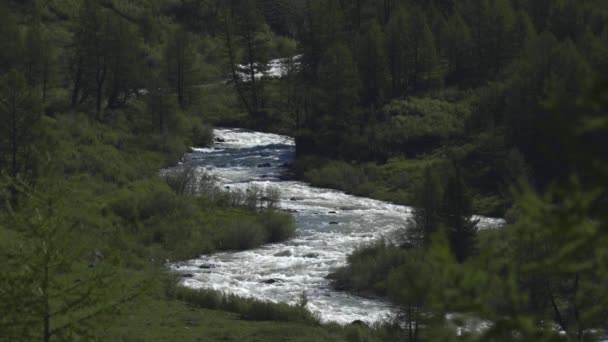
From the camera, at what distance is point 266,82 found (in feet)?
229

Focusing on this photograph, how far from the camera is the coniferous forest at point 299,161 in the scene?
36.4 ft

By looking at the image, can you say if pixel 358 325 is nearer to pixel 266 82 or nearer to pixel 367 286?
pixel 367 286

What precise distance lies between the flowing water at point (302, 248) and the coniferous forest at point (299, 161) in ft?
1.45

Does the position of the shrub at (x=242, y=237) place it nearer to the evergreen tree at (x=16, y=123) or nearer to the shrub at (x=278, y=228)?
the shrub at (x=278, y=228)

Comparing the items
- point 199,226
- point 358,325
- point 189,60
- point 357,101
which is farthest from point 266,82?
point 358,325

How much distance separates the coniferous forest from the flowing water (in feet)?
1.45

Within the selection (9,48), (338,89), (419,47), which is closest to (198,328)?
(338,89)

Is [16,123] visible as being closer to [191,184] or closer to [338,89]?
[191,184]

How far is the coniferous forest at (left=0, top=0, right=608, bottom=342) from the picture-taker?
1111 centimetres

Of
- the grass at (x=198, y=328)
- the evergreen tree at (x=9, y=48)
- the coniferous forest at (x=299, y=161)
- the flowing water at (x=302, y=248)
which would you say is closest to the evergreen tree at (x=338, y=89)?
the coniferous forest at (x=299, y=161)

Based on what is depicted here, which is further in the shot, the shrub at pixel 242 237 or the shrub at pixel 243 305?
the shrub at pixel 242 237

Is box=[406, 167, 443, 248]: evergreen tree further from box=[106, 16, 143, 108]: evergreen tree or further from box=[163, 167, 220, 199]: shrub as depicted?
box=[106, 16, 143, 108]: evergreen tree

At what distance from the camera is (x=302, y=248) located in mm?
33031

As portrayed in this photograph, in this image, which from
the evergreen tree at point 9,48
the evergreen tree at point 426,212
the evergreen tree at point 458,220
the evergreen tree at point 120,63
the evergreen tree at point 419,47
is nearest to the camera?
the evergreen tree at point 458,220
